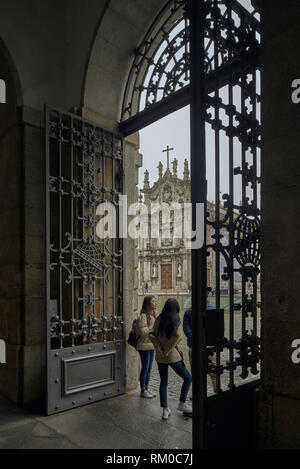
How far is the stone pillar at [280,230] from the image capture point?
7.48 feet

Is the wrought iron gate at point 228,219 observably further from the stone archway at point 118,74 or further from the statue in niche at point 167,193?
the statue in niche at point 167,193

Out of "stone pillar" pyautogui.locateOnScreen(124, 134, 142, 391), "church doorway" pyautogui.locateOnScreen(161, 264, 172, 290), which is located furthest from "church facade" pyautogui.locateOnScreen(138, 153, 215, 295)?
"stone pillar" pyautogui.locateOnScreen(124, 134, 142, 391)

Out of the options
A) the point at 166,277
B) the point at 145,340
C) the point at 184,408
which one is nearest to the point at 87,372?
the point at 145,340

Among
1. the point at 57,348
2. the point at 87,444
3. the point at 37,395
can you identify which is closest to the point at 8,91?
the point at 57,348

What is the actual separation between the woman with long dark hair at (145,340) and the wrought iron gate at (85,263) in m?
0.30

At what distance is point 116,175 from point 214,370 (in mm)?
3668

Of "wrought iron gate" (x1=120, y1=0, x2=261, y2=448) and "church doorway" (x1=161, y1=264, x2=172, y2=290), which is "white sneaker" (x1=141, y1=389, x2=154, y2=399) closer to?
"wrought iron gate" (x1=120, y1=0, x2=261, y2=448)

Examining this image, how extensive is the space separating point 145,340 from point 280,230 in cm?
326

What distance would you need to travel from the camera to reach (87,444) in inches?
141

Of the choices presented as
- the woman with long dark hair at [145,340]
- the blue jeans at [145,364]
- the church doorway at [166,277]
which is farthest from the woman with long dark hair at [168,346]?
the church doorway at [166,277]

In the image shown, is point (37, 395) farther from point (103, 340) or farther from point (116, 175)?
point (116, 175)

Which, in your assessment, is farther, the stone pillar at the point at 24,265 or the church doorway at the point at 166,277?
the church doorway at the point at 166,277

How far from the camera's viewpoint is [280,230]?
2.34 m

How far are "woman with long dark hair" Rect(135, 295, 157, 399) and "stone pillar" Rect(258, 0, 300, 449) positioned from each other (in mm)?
2738
